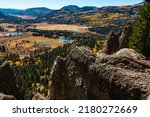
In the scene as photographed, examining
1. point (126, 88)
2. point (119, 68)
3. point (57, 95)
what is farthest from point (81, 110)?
point (57, 95)

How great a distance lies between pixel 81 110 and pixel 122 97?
1171 centimetres

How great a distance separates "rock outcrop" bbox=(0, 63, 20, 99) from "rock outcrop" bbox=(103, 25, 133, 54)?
4803cm

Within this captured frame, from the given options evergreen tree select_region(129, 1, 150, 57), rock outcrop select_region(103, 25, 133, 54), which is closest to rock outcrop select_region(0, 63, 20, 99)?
evergreen tree select_region(129, 1, 150, 57)

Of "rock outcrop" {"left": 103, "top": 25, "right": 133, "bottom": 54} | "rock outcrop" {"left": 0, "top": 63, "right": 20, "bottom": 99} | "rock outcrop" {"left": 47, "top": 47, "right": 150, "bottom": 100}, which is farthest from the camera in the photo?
"rock outcrop" {"left": 103, "top": 25, "right": 133, "bottom": 54}

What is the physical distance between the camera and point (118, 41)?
123 m

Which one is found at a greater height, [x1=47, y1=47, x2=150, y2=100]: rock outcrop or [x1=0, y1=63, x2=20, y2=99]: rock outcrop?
[x1=47, y1=47, x2=150, y2=100]: rock outcrop

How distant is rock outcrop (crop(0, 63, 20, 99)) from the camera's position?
72375 millimetres

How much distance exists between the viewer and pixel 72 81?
44219 mm

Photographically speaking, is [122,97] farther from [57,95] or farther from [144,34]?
[144,34]

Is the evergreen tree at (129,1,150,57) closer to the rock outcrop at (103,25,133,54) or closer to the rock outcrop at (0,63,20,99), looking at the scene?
the rock outcrop at (103,25,133,54)

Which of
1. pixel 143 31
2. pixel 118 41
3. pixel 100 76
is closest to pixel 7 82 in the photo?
pixel 100 76

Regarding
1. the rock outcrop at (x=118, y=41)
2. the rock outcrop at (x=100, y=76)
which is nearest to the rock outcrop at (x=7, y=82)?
the rock outcrop at (x=100, y=76)

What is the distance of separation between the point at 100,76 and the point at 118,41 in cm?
8587

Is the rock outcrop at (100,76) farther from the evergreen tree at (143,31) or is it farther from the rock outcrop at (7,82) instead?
the evergreen tree at (143,31)
